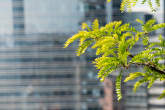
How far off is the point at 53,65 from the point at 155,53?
18.0m

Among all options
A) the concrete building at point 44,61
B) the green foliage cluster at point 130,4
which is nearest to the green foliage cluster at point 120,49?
the green foliage cluster at point 130,4

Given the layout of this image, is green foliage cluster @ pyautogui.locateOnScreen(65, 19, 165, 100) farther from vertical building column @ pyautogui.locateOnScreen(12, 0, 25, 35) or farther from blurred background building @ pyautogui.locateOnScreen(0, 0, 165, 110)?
vertical building column @ pyautogui.locateOnScreen(12, 0, 25, 35)

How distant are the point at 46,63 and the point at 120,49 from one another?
18.1 metres

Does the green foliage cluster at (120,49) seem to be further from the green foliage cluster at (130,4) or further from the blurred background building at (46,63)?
the blurred background building at (46,63)

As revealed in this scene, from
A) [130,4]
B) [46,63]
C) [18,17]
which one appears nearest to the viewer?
[130,4]

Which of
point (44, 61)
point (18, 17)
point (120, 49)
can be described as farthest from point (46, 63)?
point (120, 49)

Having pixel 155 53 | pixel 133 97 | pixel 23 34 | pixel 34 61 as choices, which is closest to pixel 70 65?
pixel 34 61

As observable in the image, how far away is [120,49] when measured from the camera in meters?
0.32

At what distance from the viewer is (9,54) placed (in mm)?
18031

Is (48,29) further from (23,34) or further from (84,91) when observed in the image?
(84,91)

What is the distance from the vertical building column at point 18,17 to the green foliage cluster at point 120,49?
1784 cm

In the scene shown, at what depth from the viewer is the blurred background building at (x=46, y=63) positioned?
17750 mm

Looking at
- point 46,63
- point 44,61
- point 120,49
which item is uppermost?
point 120,49

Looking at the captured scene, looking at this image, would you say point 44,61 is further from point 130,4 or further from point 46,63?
point 130,4
